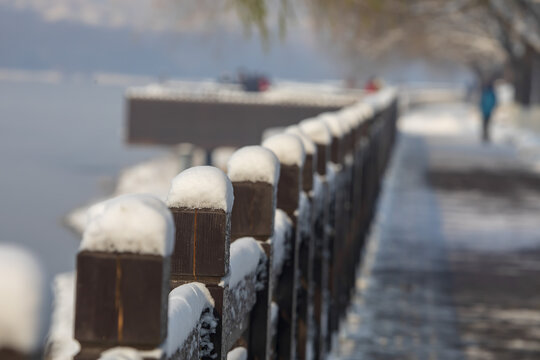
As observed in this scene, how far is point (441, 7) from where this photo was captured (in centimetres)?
2939

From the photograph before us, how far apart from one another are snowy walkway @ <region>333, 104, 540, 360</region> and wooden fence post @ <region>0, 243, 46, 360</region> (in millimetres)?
5305

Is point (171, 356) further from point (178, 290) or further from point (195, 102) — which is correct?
point (195, 102)

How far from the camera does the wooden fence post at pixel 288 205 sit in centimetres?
391

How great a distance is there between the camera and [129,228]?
154cm

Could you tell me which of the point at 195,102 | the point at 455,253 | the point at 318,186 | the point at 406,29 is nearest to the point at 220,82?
the point at 195,102

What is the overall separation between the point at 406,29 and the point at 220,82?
34124 mm

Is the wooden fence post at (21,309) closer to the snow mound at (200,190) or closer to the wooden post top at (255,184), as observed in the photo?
the snow mound at (200,190)

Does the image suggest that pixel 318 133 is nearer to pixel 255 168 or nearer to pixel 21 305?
pixel 255 168

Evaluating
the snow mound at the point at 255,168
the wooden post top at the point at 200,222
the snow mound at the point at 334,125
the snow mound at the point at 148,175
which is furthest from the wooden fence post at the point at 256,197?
the snow mound at the point at 148,175

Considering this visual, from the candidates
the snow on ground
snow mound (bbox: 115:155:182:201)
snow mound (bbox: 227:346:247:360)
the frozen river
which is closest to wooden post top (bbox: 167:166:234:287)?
snow mound (bbox: 227:346:247:360)

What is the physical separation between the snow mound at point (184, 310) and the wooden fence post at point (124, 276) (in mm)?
133

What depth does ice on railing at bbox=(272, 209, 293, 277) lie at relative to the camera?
11.8 ft

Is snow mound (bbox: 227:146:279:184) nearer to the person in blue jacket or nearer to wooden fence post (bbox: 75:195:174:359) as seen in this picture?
wooden fence post (bbox: 75:195:174:359)

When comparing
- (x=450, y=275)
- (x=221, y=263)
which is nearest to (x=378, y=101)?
(x=450, y=275)
